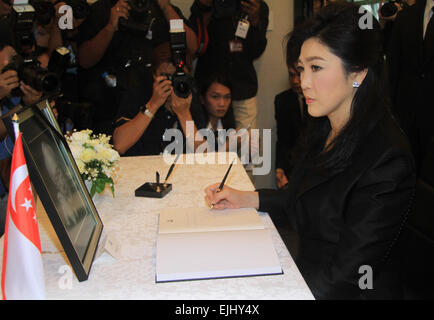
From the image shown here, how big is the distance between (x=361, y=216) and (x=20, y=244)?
2.56 ft

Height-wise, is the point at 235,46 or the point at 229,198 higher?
the point at 235,46

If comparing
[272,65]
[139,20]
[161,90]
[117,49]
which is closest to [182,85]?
[161,90]

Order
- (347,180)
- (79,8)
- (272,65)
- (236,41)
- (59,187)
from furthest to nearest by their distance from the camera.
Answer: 1. (272,65)
2. (236,41)
3. (79,8)
4. (347,180)
5. (59,187)

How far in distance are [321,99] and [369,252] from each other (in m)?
0.47

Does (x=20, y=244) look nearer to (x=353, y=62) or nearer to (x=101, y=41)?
(x=353, y=62)

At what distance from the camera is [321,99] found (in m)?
1.29

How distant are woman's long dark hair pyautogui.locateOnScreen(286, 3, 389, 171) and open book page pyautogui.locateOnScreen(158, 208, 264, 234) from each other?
271mm

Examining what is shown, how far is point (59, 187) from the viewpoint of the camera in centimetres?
91

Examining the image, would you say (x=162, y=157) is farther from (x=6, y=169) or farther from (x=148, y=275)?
(x=148, y=275)

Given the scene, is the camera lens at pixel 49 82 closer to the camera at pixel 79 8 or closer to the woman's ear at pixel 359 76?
the camera at pixel 79 8

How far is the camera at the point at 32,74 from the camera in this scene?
2.15 m

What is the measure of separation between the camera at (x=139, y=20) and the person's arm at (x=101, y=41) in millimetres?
38


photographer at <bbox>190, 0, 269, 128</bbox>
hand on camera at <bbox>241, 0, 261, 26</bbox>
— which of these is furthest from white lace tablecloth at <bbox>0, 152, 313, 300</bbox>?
hand on camera at <bbox>241, 0, 261, 26</bbox>
